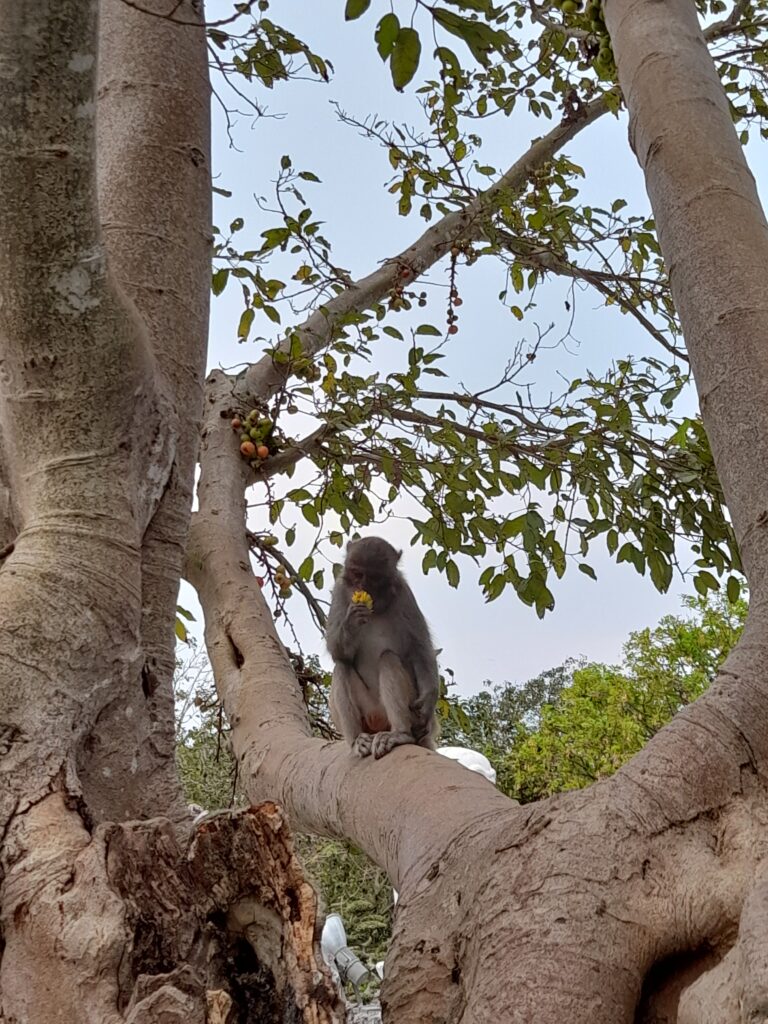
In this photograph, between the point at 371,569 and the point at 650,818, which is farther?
the point at 371,569

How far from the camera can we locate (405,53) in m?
1.38

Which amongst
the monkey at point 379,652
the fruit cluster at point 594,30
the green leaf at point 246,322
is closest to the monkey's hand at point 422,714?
the monkey at point 379,652

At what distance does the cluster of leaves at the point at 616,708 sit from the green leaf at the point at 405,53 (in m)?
8.31

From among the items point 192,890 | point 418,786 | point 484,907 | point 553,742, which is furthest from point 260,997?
point 553,742

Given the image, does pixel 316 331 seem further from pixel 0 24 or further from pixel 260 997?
pixel 260 997

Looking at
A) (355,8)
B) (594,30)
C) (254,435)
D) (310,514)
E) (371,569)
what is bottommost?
(355,8)

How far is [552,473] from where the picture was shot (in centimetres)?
362

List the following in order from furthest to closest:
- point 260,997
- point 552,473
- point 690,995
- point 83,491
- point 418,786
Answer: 1. point 552,473
2. point 418,786
3. point 83,491
4. point 260,997
5. point 690,995

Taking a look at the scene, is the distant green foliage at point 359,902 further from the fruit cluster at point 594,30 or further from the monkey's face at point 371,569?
the fruit cluster at point 594,30

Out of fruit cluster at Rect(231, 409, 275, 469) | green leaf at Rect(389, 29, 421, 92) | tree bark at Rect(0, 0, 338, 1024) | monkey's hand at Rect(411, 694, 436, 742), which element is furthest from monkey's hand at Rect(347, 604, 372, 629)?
green leaf at Rect(389, 29, 421, 92)

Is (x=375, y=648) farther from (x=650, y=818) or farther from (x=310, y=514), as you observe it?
(x=650, y=818)

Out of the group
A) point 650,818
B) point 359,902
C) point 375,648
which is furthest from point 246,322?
point 359,902

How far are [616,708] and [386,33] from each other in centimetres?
982

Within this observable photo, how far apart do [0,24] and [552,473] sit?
2782 mm
